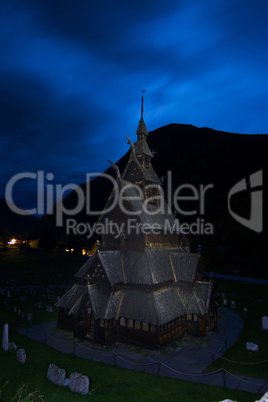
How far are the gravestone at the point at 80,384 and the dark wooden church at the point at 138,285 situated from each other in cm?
689

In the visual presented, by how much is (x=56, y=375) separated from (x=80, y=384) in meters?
1.85

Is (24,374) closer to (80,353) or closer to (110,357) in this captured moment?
(80,353)

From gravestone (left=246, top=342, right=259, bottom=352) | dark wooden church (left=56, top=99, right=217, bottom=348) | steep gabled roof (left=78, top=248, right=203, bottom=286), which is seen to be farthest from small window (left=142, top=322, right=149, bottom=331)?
gravestone (left=246, top=342, right=259, bottom=352)

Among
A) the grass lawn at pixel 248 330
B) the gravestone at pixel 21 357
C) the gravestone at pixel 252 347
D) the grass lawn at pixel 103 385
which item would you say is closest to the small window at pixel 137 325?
the grass lawn at pixel 103 385

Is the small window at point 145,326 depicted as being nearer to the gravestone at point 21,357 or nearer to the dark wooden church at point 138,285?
the dark wooden church at point 138,285

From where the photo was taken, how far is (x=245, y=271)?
Answer: 52844mm

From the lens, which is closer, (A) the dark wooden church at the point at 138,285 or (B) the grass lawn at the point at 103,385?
(B) the grass lawn at the point at 103,385

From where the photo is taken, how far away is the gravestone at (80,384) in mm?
12602

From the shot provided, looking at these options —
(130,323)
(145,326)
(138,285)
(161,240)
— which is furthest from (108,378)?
(161,240)

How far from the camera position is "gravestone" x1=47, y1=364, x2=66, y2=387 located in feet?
44.0

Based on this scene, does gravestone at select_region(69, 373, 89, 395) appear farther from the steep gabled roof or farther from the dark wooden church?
the steep gabled roof

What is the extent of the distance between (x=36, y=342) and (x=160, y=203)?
19597 millimetres

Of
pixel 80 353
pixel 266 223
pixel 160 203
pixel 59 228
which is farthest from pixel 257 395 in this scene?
pixel 59 228

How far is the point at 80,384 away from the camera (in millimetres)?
12680
